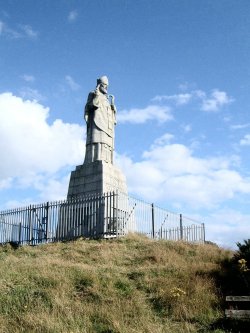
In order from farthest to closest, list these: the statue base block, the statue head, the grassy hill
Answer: the statue head
the statue base block
the grassy hill

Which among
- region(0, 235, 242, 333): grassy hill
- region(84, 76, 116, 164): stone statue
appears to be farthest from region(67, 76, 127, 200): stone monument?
region(0, 235, 242, 333): grassy hill

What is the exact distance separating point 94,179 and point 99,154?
1478mm

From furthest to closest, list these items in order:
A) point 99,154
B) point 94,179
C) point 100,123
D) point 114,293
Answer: point 100,123
point 99,154
point 94,179
point 114,293

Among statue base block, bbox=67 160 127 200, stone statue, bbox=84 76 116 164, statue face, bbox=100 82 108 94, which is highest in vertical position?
statue face, bbox=100 82 108 94

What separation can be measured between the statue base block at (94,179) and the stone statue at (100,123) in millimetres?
588

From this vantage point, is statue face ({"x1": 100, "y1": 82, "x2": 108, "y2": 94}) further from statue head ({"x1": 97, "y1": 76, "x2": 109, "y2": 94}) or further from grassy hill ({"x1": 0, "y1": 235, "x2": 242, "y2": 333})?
grassy hill ({"x1": 0, "y1": 235, "x2": 242, "y2": 333})

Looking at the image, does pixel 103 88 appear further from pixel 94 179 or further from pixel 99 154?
pixel 94 179

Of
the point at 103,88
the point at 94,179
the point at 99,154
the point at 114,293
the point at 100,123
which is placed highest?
the point at 103,88

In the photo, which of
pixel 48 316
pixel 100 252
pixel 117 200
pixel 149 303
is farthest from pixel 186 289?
pixel 117 200

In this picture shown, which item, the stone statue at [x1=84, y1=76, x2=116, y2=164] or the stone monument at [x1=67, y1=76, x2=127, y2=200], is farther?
the stone statue at [x1=84, y1=76, x2=116, y2=164]

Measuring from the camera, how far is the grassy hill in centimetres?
839

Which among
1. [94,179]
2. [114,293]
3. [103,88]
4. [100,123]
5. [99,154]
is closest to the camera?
[114,293]

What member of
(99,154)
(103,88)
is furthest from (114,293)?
(103,88)

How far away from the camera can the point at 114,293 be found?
9.94 m
